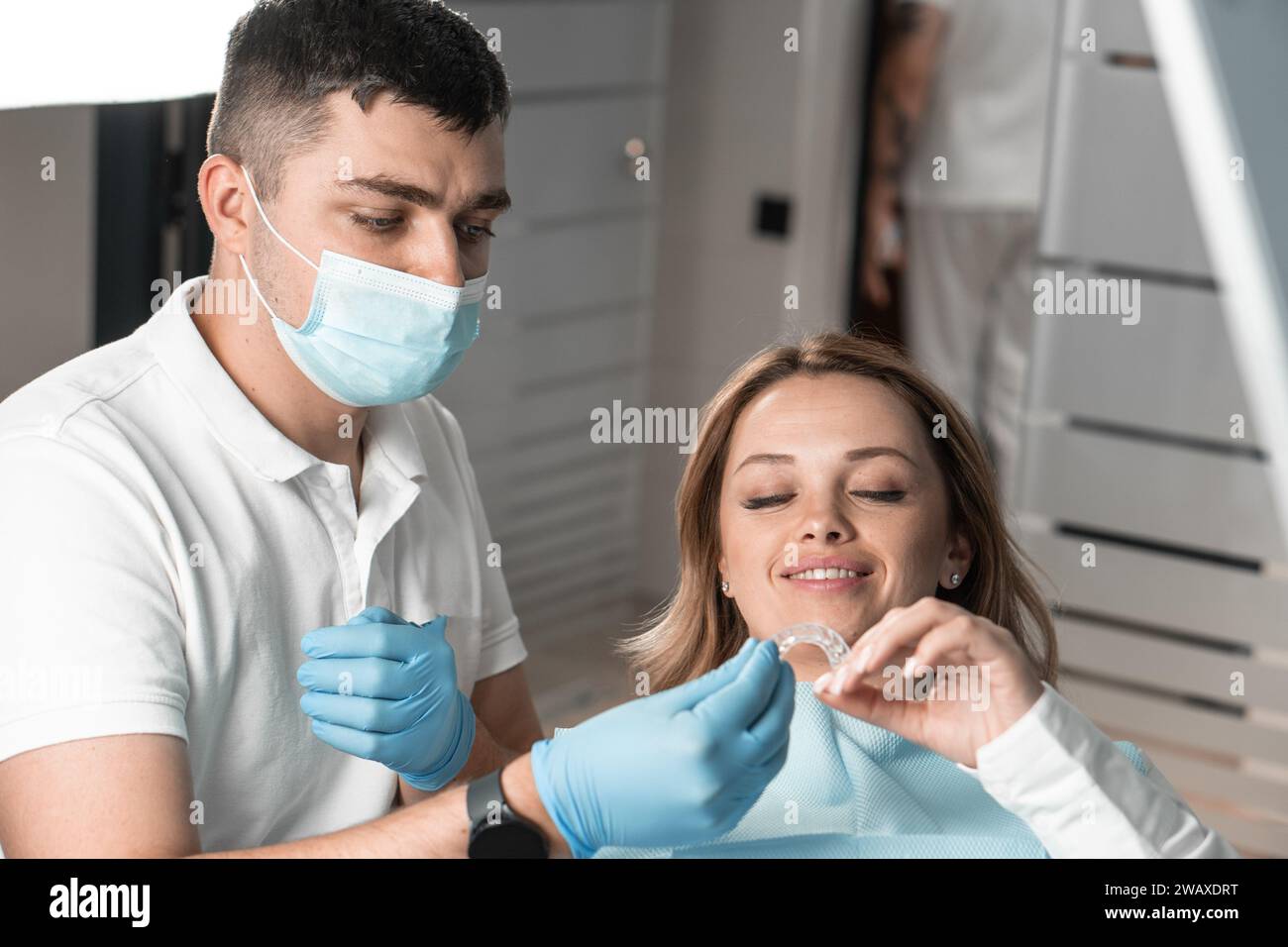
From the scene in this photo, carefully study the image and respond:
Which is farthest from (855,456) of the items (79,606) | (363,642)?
(79,606)

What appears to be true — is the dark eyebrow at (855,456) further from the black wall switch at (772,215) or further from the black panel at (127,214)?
the black wall switch at (772,215)

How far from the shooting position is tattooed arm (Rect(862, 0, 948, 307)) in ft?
13.1

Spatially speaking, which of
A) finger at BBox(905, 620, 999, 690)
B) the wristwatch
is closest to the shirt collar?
the wristwatch

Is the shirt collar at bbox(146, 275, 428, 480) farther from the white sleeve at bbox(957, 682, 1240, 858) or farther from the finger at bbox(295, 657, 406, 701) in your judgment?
the white sleeve at bbox(957, 682, 1240, 858)

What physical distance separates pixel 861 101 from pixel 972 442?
2505mm

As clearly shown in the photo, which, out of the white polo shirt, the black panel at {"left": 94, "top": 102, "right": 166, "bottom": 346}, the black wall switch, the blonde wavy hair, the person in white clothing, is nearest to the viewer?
the white polo shirt

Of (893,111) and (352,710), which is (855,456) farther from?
(893,111)

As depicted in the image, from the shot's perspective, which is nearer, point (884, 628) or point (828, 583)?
point (884, 628)

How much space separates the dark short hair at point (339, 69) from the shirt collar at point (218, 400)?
166 millimetres

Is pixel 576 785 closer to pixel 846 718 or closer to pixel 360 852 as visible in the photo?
pixel 360 852

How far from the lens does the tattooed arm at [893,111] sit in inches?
157

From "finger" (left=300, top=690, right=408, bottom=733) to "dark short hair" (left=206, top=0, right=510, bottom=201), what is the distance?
1.71 ft

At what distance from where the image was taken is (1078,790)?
1304mm

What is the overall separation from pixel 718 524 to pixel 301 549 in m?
0.53
